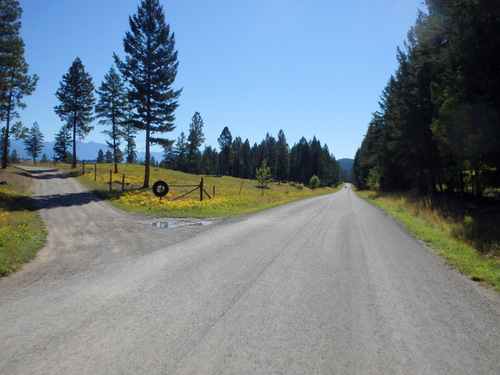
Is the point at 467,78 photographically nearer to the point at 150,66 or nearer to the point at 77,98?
the point at 150,66

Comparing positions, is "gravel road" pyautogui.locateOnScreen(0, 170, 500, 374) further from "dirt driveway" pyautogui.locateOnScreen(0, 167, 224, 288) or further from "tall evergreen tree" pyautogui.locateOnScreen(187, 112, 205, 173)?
"tall evergreen tree" pyautogui.locateOnScreen(187, 112, 205, 173)

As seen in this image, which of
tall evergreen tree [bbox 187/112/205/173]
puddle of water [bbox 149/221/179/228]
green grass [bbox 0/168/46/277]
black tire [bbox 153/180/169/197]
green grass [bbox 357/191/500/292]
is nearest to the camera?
green grass [bbox 357/191/500/292]

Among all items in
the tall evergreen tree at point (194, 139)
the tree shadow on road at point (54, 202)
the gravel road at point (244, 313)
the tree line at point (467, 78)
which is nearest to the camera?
the gravel road at point (244, 313)

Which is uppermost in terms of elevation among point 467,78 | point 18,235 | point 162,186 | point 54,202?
point 467,78

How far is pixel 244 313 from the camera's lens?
4180 millimetres

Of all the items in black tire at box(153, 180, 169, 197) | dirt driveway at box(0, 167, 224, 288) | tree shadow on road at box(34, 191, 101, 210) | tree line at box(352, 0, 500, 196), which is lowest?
dirt driveway at box(0, 167, 224, 288)

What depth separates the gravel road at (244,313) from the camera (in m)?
3.09

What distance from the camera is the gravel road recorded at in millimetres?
3088

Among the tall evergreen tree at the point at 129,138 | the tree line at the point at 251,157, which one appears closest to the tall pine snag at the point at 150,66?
the tall evergreen tree at the point at 129,138

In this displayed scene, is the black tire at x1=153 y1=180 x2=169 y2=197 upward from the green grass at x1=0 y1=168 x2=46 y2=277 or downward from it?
upward

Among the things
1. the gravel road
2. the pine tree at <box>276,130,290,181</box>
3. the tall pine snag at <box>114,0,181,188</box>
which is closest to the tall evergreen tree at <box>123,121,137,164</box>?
the tall pine snag at <box>114,0,181,188</box>

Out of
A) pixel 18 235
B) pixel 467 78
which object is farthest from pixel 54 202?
pixel 467 78

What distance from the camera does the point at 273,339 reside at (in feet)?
11.5

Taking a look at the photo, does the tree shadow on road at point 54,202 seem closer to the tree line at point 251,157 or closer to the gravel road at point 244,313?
the gravel road at point 244,313
